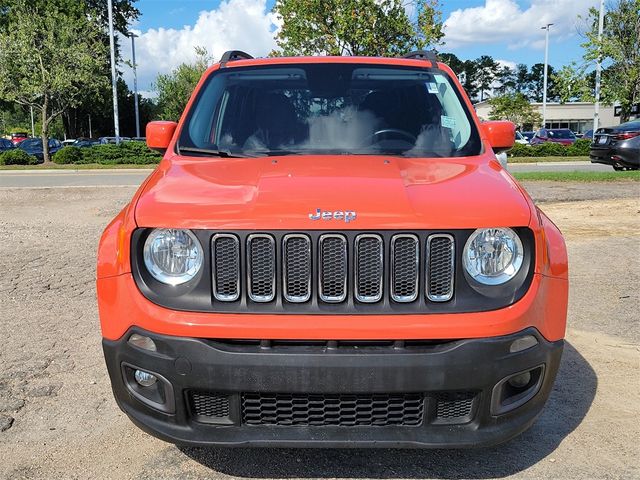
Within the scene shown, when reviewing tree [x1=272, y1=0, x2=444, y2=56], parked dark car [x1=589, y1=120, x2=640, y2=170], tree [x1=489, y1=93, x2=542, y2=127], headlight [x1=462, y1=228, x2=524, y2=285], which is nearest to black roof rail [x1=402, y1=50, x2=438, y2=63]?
headlight [x1=462, y1=228, x2=524, y2=285]

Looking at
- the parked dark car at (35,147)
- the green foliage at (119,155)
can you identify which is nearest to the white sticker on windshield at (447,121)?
the green foliage at (119,155)

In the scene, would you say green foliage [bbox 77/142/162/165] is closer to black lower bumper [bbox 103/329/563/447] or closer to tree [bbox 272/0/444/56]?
tree [bbox 272/0/444/56]

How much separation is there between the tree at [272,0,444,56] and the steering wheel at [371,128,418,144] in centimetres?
2062

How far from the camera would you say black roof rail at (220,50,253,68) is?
13.6 ft

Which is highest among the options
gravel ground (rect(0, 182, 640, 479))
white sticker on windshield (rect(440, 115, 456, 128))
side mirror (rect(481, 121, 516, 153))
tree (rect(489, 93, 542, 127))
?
tree (rect(489, 93, 542, 127))

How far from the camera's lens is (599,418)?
3307 mm

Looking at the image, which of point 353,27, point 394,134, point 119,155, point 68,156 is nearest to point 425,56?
point 394,134

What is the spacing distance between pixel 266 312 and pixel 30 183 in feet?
58.6

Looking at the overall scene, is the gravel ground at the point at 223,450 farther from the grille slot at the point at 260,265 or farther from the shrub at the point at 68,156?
the shrub at the point at 68,156

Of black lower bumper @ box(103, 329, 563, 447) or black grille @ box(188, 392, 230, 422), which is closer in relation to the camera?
black lower bumper @ box(103, 329, 563, 447)

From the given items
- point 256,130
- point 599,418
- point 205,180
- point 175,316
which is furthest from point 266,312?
point 599,418

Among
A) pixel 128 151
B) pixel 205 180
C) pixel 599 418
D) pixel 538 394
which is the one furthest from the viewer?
pixel 128 151

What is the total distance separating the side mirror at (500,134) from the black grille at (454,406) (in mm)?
1689

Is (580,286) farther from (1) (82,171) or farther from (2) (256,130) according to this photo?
(1) (82,171)
